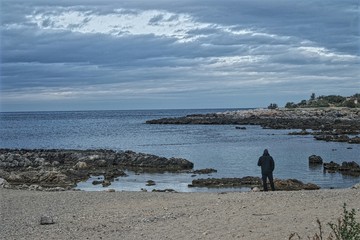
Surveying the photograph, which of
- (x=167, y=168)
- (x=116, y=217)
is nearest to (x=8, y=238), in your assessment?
(x=116, y=217)

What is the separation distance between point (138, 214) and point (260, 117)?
82.5 m

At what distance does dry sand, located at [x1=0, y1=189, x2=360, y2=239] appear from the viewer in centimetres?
1130

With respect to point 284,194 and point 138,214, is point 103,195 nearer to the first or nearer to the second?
point 138,214

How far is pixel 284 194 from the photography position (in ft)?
52.3

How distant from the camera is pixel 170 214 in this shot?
1355 cm

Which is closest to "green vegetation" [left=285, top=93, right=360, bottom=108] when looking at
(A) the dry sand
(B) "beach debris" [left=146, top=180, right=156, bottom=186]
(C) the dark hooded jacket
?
(B) "beach debris" [left=146, top=180, right=156, bottom=186]

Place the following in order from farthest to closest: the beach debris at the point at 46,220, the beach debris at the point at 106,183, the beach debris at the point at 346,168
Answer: the beach debris at the point at 346,168 → the beach debris at the point at 106,183 → the beach debris at the point at 46,220

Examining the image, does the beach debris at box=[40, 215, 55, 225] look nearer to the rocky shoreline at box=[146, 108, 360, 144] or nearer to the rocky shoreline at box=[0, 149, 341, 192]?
the rocky shoreline at box=[0, 149, 341, 192]

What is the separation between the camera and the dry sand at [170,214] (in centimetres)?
1130

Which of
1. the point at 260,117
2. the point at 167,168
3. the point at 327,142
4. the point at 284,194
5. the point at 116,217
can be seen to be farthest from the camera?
the point at 260,117

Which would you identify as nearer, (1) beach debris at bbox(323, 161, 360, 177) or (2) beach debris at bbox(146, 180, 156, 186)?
(2) beach debris at bbox(146, 180, 156, 186)

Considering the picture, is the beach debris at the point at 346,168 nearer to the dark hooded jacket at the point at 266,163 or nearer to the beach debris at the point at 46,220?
the dark hooded jacket at the point at 266,163

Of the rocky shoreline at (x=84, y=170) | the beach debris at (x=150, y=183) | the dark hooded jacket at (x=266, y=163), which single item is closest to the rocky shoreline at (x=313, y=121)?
the rocky shoreline at (x=84, y=170)

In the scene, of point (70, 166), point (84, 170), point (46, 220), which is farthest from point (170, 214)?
point (70, 166)
